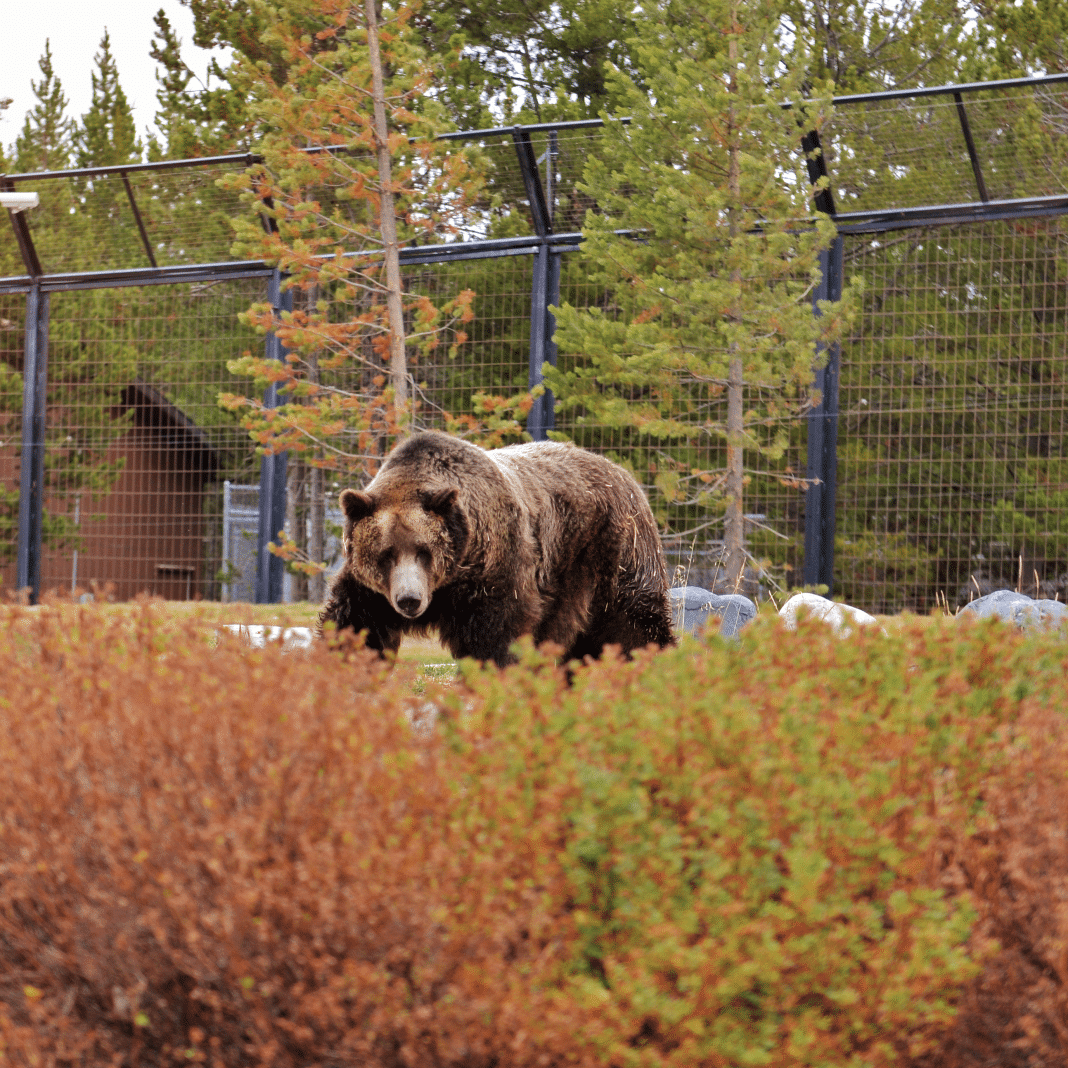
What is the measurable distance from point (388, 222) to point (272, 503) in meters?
2.41

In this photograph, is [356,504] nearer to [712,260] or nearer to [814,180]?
[712,260]

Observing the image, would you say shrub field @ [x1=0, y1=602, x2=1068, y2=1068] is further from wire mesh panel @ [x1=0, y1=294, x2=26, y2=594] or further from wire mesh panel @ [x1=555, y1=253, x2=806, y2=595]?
wire mesh panel @ [x1=0, y1=294, x2=26, y2=594]

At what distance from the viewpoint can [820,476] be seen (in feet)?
29.6

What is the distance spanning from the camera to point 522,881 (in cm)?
172

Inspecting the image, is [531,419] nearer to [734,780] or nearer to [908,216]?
[908,216]

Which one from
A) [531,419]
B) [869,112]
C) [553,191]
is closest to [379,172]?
[553,191]

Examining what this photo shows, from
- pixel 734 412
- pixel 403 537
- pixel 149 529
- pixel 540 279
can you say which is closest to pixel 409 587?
pixel 403 537

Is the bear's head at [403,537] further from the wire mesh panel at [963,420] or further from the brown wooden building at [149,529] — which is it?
the brown wooden building at [149,529]

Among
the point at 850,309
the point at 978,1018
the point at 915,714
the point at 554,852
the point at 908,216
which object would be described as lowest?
the point at 978,1018

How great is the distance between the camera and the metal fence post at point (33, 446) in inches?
435

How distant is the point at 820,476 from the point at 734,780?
7.41m

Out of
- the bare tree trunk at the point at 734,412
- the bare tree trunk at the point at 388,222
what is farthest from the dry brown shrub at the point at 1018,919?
the bare tree trunk at the point at 388,222

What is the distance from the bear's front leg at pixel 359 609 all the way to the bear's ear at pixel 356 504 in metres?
0.25

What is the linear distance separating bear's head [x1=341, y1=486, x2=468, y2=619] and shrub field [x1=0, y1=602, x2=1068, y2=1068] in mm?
2603
